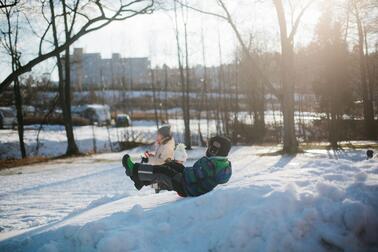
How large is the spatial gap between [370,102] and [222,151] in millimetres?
30453

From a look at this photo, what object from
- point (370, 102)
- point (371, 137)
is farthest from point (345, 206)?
point (370, 102)

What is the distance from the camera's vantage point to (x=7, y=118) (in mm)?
40281

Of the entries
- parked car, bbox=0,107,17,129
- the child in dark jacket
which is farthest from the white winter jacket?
parked car, bbox=0,107,17,129

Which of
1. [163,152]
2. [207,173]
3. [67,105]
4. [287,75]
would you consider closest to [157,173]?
[207,173]

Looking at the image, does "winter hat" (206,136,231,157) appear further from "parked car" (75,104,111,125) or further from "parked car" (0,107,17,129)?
"parked car" (75,104,111,125)

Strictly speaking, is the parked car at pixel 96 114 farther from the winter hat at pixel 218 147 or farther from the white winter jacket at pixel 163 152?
the winter hat at pixel 218 147

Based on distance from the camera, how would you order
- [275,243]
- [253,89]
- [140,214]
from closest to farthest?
1. [275,243]
2. [140,214]
3. [253,89]

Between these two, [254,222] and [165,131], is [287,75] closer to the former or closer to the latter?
[165,131]

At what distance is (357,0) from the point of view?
28703 mm

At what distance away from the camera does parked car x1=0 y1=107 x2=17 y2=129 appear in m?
39.7

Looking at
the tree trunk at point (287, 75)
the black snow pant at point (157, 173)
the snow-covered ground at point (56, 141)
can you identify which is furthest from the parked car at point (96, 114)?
the black snow pant at point (157, 173)

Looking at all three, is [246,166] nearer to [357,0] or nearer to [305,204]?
[305,204]

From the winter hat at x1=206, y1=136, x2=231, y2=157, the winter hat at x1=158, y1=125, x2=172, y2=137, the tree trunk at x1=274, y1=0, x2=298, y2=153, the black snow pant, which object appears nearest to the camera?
the winter hat at x1=206, y1=136, x2=231, y2=157

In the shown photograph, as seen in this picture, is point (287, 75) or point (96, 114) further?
point (96, 114)
